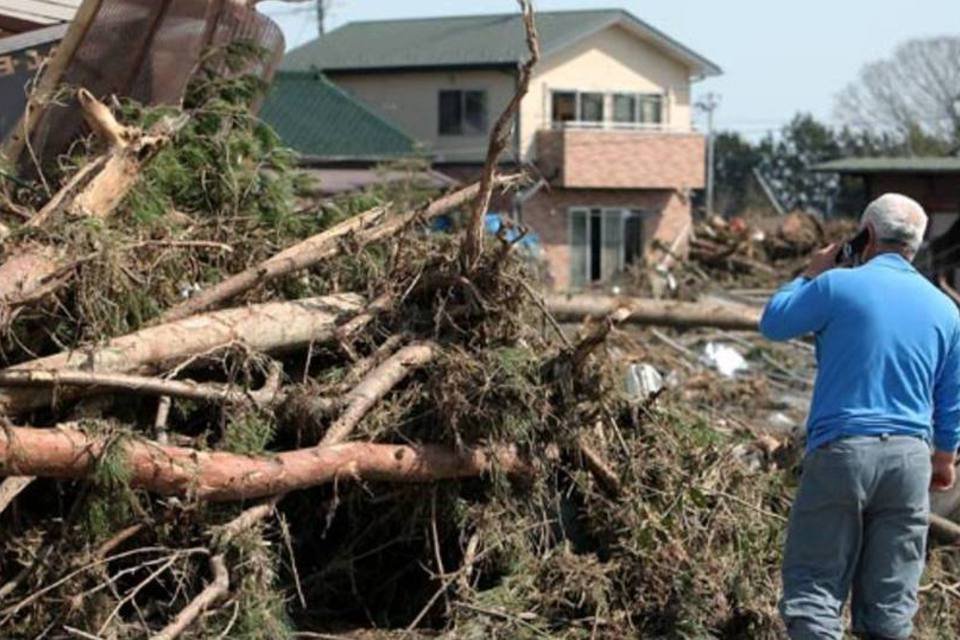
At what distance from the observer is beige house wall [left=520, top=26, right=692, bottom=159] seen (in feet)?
142

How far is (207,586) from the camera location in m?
5.73

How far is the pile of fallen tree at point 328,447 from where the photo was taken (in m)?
5.79

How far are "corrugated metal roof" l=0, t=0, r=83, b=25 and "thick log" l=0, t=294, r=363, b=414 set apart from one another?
3573 mm

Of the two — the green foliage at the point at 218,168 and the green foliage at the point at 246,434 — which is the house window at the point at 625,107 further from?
the green foliage at the point at 246,434

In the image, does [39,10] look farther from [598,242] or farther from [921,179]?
[598,242]

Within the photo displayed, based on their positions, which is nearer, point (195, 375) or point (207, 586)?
point (207, 586)

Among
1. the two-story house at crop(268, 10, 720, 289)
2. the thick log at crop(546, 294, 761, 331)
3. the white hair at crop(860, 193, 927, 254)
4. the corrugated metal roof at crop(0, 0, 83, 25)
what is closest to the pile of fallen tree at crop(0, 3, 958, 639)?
the white hair at crop(860, 193, 927, 254)

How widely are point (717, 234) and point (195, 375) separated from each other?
33005mm

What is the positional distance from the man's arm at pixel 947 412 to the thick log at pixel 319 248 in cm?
215

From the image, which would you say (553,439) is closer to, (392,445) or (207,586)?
(392,445)

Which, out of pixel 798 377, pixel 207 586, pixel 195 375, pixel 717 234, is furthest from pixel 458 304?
pixel 717 234

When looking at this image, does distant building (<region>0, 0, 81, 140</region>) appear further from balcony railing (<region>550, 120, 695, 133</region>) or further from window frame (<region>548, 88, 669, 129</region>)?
window frame (<region>548, 88, 669, 129</region>)

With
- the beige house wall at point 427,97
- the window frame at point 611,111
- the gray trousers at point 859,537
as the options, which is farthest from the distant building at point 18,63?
the window frame at point 611,111

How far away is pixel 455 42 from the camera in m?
43.9
